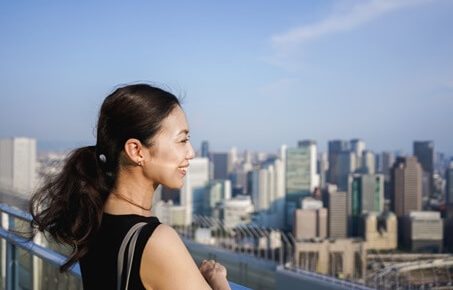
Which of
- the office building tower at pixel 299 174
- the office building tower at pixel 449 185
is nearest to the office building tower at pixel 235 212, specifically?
the office building tower at pixel 299 174

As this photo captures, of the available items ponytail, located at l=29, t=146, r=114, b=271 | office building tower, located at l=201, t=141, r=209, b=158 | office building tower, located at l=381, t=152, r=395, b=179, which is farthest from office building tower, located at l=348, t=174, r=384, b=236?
ponytail, located at l=29, t=146, r=114, b=271

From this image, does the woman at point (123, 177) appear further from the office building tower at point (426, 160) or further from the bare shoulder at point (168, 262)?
the office building tower at point (426, 160)

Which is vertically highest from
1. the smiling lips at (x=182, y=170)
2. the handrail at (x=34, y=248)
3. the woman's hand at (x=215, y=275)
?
the smiling lips at (x=182, y=170)

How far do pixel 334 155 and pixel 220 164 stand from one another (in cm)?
772

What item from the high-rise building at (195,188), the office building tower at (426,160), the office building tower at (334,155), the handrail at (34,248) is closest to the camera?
the handrail at (34,248)

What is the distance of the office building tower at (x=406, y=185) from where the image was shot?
72.3ft

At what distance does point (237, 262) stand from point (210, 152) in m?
29.1

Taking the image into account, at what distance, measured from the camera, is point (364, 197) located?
75.1ft

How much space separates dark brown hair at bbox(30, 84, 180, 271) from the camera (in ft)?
1.93

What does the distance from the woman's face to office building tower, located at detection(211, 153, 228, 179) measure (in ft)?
100

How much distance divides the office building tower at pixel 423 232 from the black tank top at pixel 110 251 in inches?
715

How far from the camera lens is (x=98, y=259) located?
58cm

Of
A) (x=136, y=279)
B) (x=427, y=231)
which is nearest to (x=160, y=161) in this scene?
(x=136, y=279)

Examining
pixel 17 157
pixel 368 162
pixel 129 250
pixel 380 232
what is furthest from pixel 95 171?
pixel 368 162
